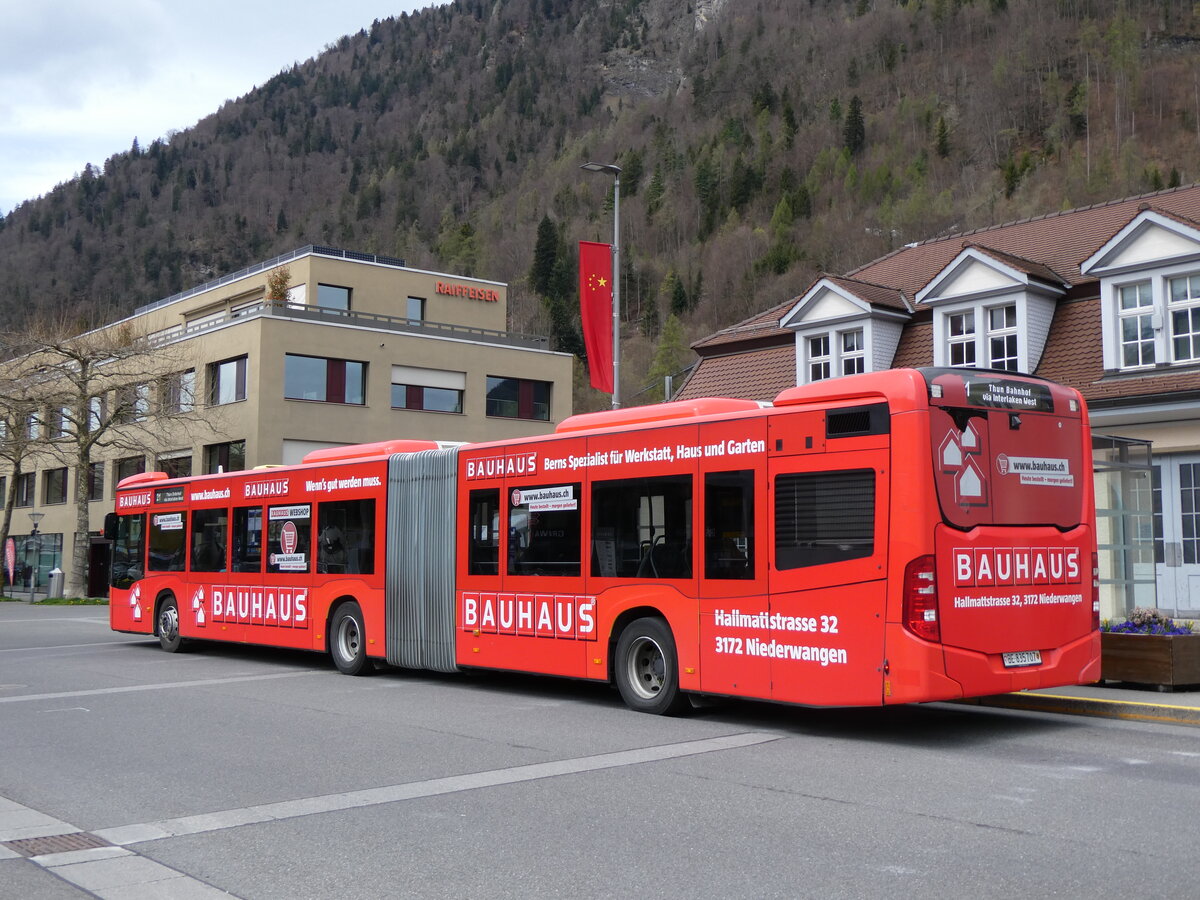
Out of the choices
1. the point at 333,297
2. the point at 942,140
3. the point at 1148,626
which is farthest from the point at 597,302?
the point at 942,140

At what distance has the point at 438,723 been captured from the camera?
11422 millimetres

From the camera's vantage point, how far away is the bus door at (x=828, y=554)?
9797mm

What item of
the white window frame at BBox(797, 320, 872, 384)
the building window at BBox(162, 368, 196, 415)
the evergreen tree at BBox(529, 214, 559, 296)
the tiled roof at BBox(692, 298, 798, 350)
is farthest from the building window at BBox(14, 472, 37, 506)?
the evergreen tree at BBox(529, 214, 559, 296)

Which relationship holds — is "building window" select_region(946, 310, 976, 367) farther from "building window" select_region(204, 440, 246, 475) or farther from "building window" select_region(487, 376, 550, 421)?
"building window" select_region(487, 376, 550, 421)

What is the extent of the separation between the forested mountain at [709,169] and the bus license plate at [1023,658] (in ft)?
303

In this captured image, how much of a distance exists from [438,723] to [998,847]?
627 cm

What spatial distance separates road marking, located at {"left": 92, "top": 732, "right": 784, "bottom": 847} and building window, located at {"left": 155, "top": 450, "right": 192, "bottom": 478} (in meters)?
40.9

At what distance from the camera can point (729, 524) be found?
11062mm

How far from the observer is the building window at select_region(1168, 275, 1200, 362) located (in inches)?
743

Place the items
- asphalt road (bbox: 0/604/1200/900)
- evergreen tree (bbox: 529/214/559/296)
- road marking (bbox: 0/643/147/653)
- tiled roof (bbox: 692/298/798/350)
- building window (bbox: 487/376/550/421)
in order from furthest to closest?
evergreen tree (bbox: 529/214/559/296), building window (bbox: 487/376/550/421), tiled roof (bbox: 692/298/798/350), road marking (bbox: 0/643/147/653), asphalt road (bbox: 0/604/1200/900)

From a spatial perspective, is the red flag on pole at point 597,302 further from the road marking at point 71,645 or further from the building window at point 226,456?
the building window at point 226,456

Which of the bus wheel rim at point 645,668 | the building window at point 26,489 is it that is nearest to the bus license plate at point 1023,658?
the bus wheel rim at point 645,668

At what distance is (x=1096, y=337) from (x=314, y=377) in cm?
3191

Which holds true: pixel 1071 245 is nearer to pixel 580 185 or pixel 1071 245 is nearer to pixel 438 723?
pixel 438 723
